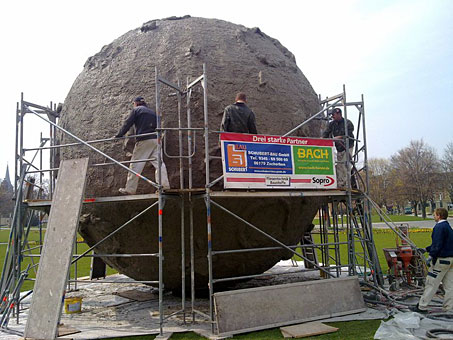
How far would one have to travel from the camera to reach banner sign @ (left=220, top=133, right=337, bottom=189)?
5.90 meters

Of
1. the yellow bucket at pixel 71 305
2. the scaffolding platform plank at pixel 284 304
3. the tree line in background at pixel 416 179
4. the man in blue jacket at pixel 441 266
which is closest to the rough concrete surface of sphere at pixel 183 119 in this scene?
the yellow bucket at pixel 71 305

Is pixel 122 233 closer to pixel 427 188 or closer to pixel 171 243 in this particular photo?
pixel 171 243

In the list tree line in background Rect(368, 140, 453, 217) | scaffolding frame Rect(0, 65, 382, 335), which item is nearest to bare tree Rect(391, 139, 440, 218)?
tree line in background Rect(368, 140, 453, 217)

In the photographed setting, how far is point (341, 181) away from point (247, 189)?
272 centimetres

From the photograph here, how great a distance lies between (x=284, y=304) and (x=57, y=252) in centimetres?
344

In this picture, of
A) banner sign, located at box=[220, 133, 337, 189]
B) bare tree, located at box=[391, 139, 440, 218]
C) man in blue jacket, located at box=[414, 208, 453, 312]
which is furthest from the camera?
bare tree, located at box=[391, 139, 440, 218]

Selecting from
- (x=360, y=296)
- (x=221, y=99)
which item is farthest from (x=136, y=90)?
(x=360, y=296)

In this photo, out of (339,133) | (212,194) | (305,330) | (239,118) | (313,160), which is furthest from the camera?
(339,133)

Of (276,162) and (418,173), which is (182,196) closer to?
(276,162)

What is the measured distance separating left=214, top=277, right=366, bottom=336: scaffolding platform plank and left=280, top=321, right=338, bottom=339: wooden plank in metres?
0.24

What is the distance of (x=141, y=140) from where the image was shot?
626 centimetres

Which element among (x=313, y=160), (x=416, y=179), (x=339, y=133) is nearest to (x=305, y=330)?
(x=313, y=160)

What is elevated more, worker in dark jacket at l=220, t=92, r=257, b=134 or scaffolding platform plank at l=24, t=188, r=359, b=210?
worker in dark jacket at l=220, t=92, r=257, b=134

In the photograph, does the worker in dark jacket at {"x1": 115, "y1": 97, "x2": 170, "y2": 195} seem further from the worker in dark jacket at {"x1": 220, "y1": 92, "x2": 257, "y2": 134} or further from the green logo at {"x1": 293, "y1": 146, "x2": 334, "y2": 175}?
the green logo at {"x1": 293, "y1": 146, "x2": 334, "y2": 175}
